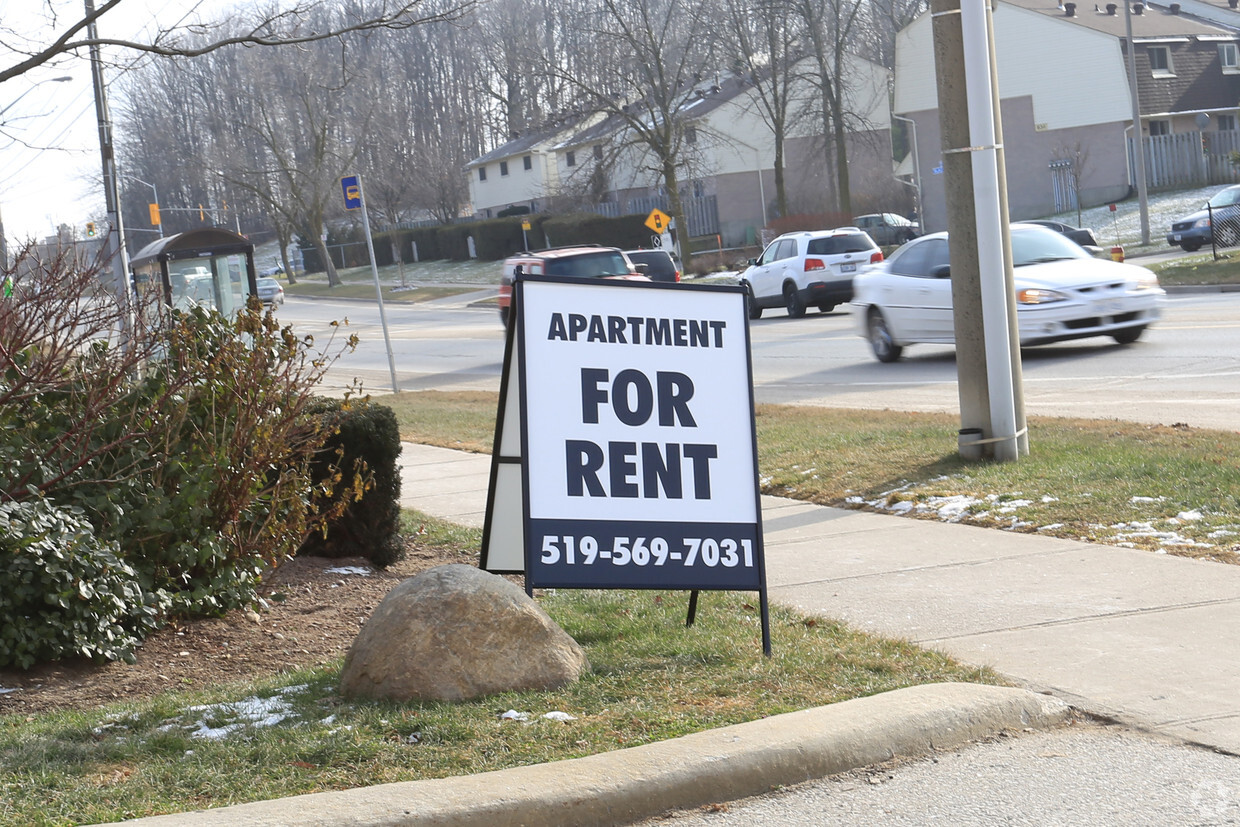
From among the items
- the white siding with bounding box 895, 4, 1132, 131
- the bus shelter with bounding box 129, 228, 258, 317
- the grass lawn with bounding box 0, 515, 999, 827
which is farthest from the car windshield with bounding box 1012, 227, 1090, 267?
the white siding with bounding box 895, 4, 1132, 131

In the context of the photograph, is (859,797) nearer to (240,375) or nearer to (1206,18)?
(240,375)

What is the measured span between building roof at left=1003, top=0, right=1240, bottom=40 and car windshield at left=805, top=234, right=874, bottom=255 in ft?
99.4

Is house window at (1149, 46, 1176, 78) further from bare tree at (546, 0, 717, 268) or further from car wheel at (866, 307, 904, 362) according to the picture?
car wheel at (866, 307, 904, 362)

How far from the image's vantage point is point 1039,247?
1702cm

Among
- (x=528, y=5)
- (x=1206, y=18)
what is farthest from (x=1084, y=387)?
(x=528, y=5)

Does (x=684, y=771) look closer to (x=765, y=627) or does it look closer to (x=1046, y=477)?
(x=765, y=627)

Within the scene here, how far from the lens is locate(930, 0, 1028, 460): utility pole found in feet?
Result: 30.3

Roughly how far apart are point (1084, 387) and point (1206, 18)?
2376 inches

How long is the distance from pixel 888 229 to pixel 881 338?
33439 mm

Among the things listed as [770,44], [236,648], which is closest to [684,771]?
[236,648]

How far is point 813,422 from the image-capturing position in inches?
503

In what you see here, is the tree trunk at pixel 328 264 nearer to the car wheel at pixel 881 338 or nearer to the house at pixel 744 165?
the house at pixel 744 165

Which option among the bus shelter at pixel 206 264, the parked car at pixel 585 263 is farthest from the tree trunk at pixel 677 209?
the parked car at pixel 585 263

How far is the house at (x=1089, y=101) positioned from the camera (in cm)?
5256
